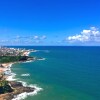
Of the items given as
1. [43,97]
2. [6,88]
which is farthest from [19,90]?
[43,97]

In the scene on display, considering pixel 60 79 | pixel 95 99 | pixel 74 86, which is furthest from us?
pixel 60 79

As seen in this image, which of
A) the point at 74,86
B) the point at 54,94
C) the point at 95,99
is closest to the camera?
the point at 95,99

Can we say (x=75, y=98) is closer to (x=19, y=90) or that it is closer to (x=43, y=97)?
Answer: (x=43, y=97)

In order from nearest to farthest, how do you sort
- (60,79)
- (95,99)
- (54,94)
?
(95,99), (54,94), (60,79)

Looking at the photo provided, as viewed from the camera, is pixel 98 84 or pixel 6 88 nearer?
pixel 6 88

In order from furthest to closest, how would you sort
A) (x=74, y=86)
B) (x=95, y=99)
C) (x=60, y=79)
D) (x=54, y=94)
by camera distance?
(x=60, y=79) < (x=74, y=86) < (x=54, y=94) < (x=95, y=99)

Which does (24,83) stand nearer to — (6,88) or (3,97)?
(6,88)

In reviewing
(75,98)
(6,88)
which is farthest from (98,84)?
(6,88)

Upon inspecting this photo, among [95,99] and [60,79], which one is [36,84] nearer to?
[60,79]

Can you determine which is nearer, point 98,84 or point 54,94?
point 54,94
